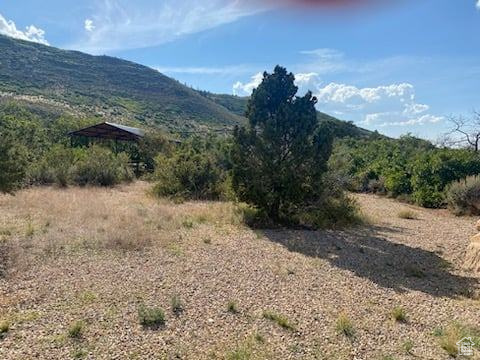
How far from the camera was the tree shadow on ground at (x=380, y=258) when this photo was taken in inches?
286

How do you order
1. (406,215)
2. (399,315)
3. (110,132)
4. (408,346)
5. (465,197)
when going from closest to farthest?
(408,346)
(399,315)
(406,215)
(465,197)
(110,132)

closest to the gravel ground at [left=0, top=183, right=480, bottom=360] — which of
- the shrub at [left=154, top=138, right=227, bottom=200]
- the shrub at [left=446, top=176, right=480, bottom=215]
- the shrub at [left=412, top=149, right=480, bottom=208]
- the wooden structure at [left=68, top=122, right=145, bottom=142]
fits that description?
the shrub at [left=446, top=176, right=480, bottom=215]

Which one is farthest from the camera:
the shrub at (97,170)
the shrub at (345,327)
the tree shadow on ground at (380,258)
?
the shrub at (97,170)

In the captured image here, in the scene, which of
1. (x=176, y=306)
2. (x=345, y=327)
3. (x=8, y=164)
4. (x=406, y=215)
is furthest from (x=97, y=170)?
(x=345, y=327)

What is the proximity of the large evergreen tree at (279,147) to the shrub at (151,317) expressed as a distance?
7.19 metres

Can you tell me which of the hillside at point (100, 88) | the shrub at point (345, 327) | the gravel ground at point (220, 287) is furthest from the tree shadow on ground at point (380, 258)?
the hillside at point (100, 88)

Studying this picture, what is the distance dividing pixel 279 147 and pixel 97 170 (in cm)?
1239

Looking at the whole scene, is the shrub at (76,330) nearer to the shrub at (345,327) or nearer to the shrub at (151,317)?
the shrub at (151,317)

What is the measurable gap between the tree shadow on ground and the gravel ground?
0.10ft

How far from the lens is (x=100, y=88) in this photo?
67250mm

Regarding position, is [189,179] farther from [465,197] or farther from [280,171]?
[465,197]

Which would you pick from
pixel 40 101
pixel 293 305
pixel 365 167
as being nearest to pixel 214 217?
pixel 293 305

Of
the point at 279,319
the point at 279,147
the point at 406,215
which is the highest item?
the point at 279,147

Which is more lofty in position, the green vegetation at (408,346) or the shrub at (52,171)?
the green vegetation at (408,346)
